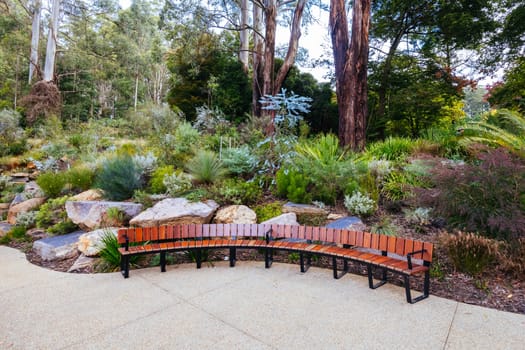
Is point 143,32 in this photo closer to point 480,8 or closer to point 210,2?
point 210,2

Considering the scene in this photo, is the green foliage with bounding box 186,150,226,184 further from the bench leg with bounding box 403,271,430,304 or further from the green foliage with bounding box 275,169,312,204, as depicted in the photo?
the bench leg with bounding box 403,271,430,304

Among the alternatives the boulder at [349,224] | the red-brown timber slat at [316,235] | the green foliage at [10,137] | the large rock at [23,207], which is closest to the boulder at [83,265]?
the red-brown timber slat at [316,235]

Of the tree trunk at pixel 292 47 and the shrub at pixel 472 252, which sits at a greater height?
the tree trunk at pixel 292 47

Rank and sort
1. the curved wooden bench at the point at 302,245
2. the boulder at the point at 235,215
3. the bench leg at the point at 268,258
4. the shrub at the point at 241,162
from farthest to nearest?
1. the shrub at the point at 241,162
2. the boulder at the point at 235,215
3. the bench leg at the point at 268,258
4. the curved wooden bench at the point at 302,245

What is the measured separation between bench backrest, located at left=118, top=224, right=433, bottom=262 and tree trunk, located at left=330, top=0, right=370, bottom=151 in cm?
409

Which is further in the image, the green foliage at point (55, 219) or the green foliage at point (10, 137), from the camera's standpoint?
the green foliage at point (10, 137)

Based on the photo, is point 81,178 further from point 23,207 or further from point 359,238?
point 359,238

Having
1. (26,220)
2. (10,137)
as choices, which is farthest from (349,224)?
(10,137)

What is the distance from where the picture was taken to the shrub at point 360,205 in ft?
17.7

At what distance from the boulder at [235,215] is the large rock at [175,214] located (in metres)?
0.16

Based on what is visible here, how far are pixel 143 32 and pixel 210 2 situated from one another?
74.1 ft

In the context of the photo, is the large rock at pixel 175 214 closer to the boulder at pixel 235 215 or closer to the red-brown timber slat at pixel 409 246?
the boulder at pixel 235 215

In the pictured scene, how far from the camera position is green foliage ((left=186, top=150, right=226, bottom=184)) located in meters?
6.90

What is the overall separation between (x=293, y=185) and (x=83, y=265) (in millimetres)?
3605
